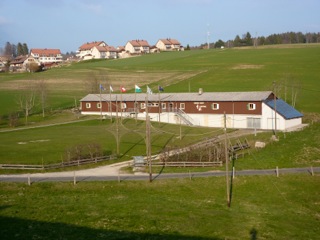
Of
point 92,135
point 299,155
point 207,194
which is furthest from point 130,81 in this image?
point 207,194

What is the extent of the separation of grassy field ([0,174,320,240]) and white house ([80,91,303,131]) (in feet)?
73.1

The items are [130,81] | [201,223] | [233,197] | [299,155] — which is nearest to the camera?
[201,223]

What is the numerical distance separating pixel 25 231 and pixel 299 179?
23522 millimetres

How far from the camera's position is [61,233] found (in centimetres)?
2414

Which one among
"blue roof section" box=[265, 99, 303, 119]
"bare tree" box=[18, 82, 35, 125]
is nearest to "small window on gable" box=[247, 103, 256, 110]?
"blue roof section" box=[265, 99, 303, 119]

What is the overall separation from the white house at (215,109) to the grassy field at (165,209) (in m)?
22.3

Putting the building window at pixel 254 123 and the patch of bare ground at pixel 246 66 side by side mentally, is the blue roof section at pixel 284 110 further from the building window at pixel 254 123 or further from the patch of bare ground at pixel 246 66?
the patch of bare ground at pixel 246 66

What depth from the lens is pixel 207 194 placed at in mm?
34594

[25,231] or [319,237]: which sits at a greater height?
[25,231]

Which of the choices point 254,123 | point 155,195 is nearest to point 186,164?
point 155,195

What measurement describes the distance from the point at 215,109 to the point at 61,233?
46.2 meters

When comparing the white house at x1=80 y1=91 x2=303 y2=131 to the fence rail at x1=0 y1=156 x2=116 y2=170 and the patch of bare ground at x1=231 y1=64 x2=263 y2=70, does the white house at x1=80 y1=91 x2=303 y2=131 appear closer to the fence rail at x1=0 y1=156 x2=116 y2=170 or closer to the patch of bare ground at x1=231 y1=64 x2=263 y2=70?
the fence rail at x1=0 y1=156 x2=116 y2=170

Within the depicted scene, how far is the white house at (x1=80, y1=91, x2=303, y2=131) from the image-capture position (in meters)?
62.0

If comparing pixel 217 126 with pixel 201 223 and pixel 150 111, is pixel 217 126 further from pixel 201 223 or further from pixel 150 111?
pixel 201 223
